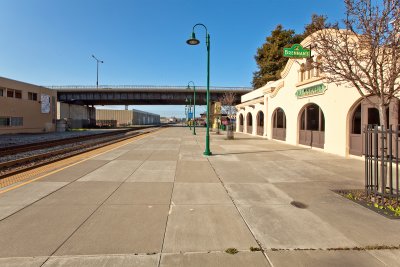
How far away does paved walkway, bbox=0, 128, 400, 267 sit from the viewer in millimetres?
3385

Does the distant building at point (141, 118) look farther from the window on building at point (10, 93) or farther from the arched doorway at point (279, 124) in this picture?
the arched doorway at point (279, 124)

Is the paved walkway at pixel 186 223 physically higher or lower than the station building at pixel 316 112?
lower

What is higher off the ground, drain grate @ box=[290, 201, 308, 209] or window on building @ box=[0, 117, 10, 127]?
window on building @ box=[0, 117, 10, 127]

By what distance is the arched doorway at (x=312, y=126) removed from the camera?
51.1 feet

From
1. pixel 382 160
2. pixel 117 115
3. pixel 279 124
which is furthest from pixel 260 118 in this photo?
pixel 117 115

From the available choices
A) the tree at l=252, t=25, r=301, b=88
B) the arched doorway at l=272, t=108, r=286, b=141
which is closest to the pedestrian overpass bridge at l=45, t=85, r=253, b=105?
the tree at l=252, t=25, r=301, b=88

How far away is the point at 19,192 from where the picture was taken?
6230 mm

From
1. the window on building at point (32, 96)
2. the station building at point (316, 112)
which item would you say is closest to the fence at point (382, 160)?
the station building at point (316, 112)

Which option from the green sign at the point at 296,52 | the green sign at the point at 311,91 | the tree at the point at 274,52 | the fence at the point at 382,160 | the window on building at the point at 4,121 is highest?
the tree at the point at 274,52

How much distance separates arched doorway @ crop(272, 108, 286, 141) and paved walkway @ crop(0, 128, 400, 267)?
46.3 feet

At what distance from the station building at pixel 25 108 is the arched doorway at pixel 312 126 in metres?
35.4

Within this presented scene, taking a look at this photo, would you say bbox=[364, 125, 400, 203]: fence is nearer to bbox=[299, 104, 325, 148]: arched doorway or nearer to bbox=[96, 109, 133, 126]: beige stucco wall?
bbox=[299, 104, 325, 148]: arched doorway

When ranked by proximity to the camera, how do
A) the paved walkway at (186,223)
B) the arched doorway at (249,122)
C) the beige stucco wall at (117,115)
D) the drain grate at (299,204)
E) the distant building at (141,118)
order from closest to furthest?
the paved walkway at (186,223) → the drain grate at (299,204) → the arched doorway at (249,122) → the beige stucco wall at (117,115) → the distant building at (141,118)

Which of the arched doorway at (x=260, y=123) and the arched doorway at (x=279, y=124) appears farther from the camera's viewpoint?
the arched doorway at (x=260, y=123)
